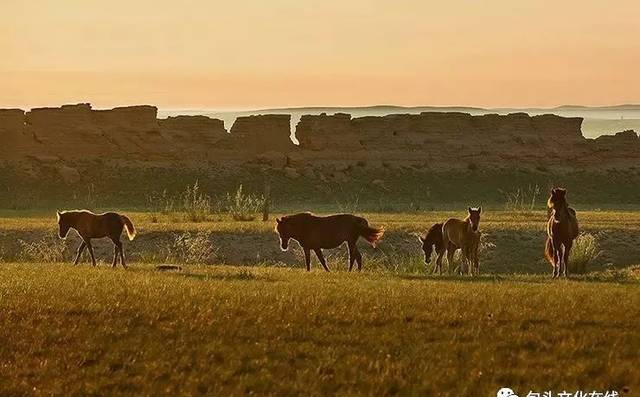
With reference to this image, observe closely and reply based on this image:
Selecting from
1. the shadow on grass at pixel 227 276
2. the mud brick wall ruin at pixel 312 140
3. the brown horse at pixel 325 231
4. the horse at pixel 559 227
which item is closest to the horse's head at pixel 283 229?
the brown horse at pixel 325 231

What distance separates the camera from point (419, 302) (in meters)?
17.7

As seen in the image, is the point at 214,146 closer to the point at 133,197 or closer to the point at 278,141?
the point at 278,141

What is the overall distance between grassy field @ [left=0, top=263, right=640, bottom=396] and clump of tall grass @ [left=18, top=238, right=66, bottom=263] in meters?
10.3

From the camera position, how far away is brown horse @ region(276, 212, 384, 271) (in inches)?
1007

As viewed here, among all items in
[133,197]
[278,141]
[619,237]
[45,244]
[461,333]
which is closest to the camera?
[461,333]

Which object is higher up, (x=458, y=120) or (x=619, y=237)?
(x=458, y=120)

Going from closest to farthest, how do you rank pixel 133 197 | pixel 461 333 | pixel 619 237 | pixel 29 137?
pixel 461 333
pixel 619 237
pixel 133 197
pixel 29 137

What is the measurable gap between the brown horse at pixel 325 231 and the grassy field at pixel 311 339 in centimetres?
555

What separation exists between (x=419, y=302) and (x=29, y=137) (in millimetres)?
59279

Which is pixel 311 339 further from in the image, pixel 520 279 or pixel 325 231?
pixel 325 231

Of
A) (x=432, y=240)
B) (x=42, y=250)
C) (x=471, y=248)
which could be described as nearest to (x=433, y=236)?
(x=432, y=240)

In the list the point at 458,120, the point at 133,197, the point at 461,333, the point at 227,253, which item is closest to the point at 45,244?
the point at 227,253

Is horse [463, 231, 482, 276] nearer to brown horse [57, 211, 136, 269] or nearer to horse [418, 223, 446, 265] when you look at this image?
horse [418, 223, 446, 265]

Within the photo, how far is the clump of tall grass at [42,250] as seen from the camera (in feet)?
98.6
